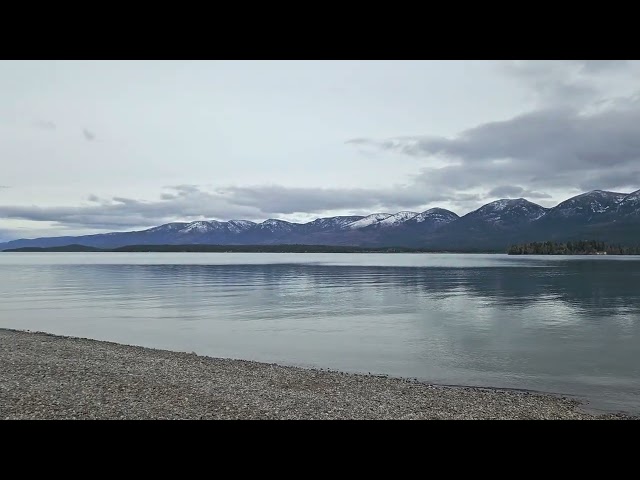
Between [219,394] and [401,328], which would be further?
[401,328]

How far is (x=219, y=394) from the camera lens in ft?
49.1

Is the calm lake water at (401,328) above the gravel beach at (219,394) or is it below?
below

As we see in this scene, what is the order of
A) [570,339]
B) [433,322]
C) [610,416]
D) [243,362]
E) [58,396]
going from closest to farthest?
[58,396], [610,416], [243,362], [570,339], [433,322]

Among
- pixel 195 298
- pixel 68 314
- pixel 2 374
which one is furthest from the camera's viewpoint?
pixel 195 298

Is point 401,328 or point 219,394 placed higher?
point 219,394

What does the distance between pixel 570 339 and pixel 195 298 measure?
36913 mm

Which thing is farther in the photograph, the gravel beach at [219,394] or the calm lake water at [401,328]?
the calm lake water at [401,328]

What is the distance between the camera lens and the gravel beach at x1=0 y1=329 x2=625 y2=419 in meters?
12.8

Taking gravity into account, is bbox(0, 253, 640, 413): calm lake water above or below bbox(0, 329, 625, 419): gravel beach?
below

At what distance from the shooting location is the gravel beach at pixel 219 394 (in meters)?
12.8

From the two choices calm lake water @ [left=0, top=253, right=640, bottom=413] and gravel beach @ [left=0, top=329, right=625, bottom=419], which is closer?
gravel beach @ [left=0, top=329, right=625, bottom=419]
